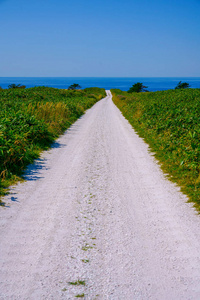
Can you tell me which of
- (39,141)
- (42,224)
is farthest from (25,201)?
(39,141)

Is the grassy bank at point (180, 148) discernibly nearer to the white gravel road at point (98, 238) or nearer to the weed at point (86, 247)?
the white gravel road at point (98, 238)

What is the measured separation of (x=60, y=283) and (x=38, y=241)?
1060 millimetres

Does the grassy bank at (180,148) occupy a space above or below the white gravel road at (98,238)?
above

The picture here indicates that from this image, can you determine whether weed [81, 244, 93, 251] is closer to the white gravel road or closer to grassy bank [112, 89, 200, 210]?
the white gravel road

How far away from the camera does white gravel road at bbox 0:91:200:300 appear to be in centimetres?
329

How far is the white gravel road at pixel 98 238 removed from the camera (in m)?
3.29

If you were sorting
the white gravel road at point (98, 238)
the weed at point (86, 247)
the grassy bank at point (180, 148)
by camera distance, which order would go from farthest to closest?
the grassy bank at point (180, 148)
the weed at point (86, 247)
the white gravel road at point (98, 238)

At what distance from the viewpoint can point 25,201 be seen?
18.9 ft

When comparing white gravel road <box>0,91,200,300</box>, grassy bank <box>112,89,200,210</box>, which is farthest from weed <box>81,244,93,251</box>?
grassy bank <box>112,89,200,210</box>

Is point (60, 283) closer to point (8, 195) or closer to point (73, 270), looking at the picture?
point (73, 270)

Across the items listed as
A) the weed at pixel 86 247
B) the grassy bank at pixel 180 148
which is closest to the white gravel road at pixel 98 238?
the weed at pixel 86 247

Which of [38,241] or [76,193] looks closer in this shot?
[38,241]

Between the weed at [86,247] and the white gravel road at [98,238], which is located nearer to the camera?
the white gravel road at [98,238]

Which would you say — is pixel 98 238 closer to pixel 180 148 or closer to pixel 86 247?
pixel 86 247
